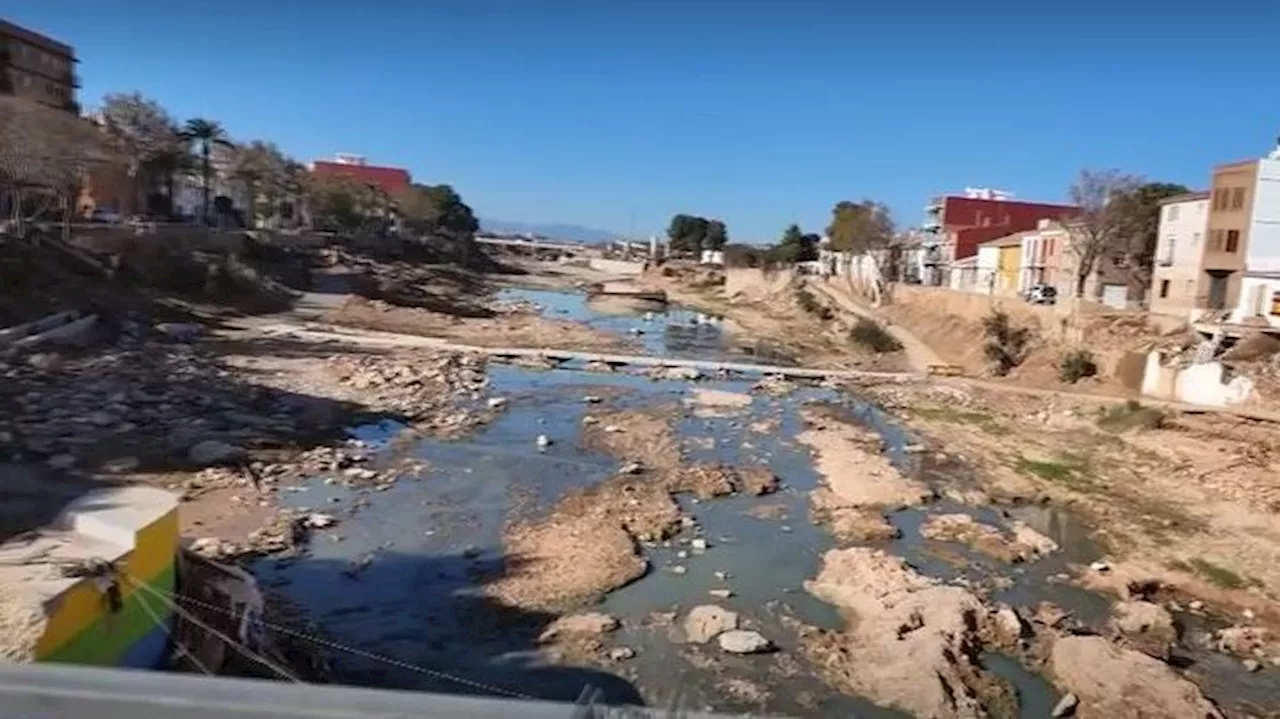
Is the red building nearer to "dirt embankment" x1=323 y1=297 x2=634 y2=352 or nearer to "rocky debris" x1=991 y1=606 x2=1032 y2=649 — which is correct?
"dirt embankment" x1=323 y1=297 x2=634 y2=352

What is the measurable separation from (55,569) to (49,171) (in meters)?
37.0

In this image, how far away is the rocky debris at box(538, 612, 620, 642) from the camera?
41.0 ft

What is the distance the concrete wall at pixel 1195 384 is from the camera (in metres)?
30.0

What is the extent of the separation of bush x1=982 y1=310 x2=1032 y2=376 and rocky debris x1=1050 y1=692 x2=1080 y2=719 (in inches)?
1235

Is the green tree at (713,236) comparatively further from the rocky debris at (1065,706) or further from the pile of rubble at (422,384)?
the rocky debris at (1065,706)

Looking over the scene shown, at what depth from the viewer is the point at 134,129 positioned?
189 ft

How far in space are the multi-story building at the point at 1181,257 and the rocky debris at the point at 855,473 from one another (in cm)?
1889

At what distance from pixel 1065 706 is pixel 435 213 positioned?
384 feet

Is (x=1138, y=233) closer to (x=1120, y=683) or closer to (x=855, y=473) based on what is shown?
(x=855, y=473)

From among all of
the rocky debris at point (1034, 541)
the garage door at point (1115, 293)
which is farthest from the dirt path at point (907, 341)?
the rocky debris at point (1034, 541)

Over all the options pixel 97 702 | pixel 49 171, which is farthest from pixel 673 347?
pixel 97 702

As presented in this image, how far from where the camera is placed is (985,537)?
60.1 ft

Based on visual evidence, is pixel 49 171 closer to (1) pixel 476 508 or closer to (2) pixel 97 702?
(1) pixel 476 508

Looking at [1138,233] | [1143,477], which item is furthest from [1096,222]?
[1143,477]
